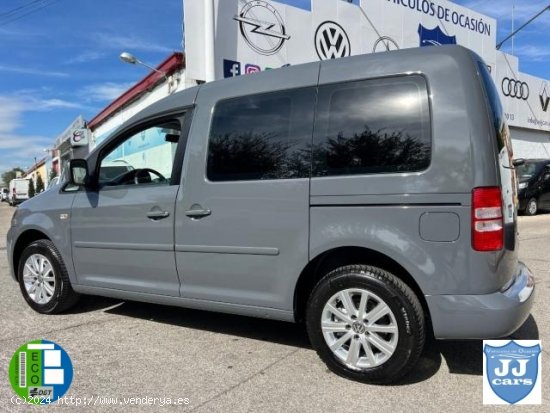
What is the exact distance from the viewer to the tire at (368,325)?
10.5 feet

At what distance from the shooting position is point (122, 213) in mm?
4406

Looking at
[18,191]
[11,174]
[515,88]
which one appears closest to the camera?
[515,88]

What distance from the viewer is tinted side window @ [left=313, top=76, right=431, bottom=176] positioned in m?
3.20

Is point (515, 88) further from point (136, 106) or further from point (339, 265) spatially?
point (339, 265)

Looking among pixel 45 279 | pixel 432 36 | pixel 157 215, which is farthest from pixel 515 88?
pixel 45 279

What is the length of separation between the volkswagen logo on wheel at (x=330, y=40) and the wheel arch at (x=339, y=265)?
39.4ft

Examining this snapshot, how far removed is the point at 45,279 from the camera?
5.09m

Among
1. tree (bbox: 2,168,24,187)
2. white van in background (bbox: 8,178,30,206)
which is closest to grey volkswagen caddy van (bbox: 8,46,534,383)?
white van in background (bbox: 8,178,30,206)

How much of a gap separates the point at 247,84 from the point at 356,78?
3.02 ft

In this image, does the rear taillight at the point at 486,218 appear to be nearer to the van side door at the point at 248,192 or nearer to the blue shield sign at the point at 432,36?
the van side door at the point at 248,192

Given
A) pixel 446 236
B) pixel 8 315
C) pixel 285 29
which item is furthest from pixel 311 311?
pixel 285 29

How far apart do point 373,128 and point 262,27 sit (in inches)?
434

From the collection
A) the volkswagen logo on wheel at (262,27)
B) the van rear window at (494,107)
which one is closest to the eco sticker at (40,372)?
the van rear window at (494,107)

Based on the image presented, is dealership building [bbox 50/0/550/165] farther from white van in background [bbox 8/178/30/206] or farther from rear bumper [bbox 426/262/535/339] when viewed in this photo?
white van in background [bbox 8/178/30/206]
